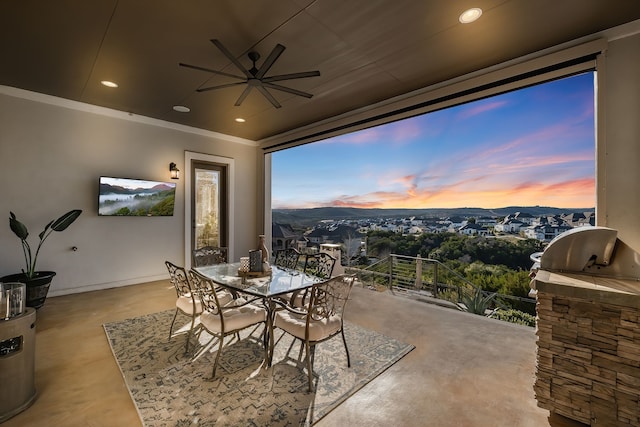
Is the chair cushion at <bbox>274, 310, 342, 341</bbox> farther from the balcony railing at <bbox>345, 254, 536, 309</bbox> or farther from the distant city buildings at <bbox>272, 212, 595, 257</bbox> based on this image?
the distant city buildings at <bbox>272, 212, 595, 257</bbox>

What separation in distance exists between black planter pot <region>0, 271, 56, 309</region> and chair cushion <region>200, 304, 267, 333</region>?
2764mm

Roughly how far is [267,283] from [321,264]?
3.09 ft

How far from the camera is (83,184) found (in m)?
4.24

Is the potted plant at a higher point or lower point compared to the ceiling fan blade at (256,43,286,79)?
lower

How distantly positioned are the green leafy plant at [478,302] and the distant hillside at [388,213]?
1.55 meters

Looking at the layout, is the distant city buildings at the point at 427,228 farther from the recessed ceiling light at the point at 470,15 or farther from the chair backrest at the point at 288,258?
the recessed ceiling light at the point at 470,15

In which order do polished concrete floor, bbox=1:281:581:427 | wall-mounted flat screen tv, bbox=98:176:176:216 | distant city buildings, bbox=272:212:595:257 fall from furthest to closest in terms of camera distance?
1. wall-mounted flat screen tv, bbox=98:176:176:216
2. distant city buildings, bbox=272:212:595:257
3. polished concrete floor, bbox=1:281:581:427

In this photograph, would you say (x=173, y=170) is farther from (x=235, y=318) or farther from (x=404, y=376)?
(x=404, y=376)

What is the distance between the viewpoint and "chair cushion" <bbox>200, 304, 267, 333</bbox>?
2287 millimetres

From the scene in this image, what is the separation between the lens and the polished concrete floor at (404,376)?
5.78ft

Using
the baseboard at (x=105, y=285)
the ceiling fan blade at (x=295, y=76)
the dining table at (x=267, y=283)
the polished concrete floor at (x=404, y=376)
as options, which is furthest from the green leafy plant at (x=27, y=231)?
the ceiling fan blade at (x=295, y=76)

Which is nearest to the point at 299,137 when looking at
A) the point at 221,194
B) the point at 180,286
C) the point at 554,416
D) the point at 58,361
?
the point at 221,194

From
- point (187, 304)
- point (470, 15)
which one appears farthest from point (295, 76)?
point (187, 304)

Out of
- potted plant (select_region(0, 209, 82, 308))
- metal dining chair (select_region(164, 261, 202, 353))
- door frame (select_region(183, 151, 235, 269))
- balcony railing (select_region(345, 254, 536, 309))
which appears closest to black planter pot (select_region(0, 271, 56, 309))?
potted plant (select_region(0, 209, 82, 308))
